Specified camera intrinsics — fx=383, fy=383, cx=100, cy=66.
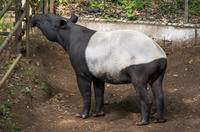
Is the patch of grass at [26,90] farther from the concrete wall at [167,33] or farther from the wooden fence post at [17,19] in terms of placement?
the concrete wall at [167,33]

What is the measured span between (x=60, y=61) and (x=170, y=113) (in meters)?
4.06

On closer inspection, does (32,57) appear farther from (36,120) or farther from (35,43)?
(36,120)

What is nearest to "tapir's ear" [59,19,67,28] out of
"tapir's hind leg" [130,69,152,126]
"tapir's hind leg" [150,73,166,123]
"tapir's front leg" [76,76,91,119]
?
"tapir's front leg" [76,76,91,119]

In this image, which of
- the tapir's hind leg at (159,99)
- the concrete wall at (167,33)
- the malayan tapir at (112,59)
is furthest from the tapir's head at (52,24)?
the concrete wall at (167,33)

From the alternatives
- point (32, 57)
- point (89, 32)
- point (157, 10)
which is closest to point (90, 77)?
point (89, 32)

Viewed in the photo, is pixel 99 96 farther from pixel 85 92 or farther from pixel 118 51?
pixel 118 51

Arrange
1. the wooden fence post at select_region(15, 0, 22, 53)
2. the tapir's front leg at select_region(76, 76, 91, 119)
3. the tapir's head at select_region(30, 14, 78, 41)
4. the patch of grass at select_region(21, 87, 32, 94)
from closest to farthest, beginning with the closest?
the tapir's front leg at select_region(76, 76, 91, 119)
the tapir's head at select_region(30, 14, 78, 41)
the patch of grass at select_region(21, 87, 32, 94)
the wooden fence post at select_region(15, 0, 22, 53)

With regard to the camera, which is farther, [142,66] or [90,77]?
[90,77]

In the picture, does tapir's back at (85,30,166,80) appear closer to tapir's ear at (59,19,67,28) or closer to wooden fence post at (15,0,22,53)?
tapir's ear at (59,19,67,28)

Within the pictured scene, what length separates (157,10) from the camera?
11.7 metres

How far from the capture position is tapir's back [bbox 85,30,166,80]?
6.67 meters

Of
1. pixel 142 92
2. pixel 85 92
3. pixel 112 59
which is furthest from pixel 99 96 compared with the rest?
pixel 142 92

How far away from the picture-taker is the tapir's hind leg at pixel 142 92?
667cm

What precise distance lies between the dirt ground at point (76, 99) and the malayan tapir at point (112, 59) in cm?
40
